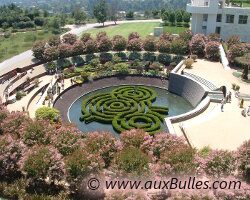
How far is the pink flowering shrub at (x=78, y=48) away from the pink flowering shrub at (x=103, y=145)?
118 ft

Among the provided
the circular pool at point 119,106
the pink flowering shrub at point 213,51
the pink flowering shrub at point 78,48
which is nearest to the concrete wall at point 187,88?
the circular pool at point 119,106

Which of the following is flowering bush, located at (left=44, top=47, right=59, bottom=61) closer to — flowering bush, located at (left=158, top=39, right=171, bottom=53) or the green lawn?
flowering bush, located at (left=158, top=39, right=171, bottom=53)

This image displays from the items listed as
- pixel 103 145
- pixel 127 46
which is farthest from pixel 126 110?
pixel 127 46

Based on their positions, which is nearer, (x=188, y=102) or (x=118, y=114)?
(x=118, y=114)

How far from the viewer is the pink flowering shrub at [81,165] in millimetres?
20062

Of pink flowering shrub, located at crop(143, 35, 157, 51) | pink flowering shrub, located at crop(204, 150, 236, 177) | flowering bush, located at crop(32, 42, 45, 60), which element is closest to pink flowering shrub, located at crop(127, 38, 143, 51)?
pink flowering shrub, located at crop(143, 35, 157, 51)

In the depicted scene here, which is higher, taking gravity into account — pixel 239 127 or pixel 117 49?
pixel 117 49

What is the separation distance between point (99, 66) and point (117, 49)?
22.1 ft

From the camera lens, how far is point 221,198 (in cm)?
1819

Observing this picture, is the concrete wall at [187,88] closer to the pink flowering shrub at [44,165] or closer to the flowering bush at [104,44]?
the flowering bush at [104,44]

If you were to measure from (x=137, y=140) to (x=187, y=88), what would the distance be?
24.4 m

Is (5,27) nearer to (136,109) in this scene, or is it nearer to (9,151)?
(136,109)

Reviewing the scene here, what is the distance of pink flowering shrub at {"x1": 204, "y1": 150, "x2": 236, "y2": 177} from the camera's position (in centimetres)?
2059

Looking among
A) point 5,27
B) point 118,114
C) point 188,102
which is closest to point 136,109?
point 118,114
